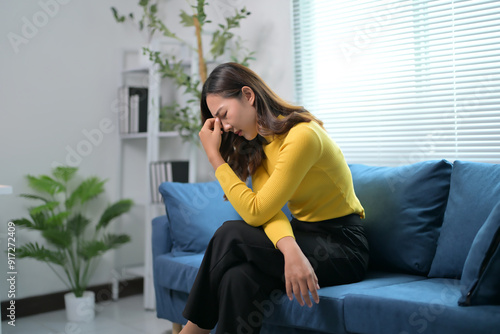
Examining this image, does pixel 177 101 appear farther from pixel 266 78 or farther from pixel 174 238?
pixel 174 238

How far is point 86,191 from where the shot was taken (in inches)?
120

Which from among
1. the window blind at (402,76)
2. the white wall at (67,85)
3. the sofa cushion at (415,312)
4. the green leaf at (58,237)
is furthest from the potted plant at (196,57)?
the sofa cushion at (415,312)

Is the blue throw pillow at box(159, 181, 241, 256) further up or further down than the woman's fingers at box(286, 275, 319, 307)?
further up

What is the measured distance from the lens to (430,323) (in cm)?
145

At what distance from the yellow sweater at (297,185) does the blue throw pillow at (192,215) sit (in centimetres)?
61

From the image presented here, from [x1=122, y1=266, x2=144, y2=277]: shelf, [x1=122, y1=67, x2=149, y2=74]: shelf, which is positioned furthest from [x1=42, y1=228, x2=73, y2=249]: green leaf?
[x1=122, y1=67, x2=149, y2=74]: shelf

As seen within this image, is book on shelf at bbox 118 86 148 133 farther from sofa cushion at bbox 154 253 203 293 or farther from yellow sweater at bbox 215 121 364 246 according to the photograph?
yellow sweater at bbox 215 121 364 246

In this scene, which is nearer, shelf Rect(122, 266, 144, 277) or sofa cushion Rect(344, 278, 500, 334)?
sofa cushion Rect(344, 278, 500, 334)

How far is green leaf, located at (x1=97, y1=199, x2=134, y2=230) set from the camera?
3152 millimetres

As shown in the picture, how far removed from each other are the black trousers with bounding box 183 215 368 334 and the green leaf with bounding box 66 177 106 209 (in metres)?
1.57

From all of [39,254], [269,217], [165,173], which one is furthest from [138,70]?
[269,217]

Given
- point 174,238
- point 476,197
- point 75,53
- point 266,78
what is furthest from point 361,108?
point 75,53

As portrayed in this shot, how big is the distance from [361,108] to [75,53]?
188cm

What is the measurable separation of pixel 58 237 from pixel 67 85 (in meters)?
1.01
